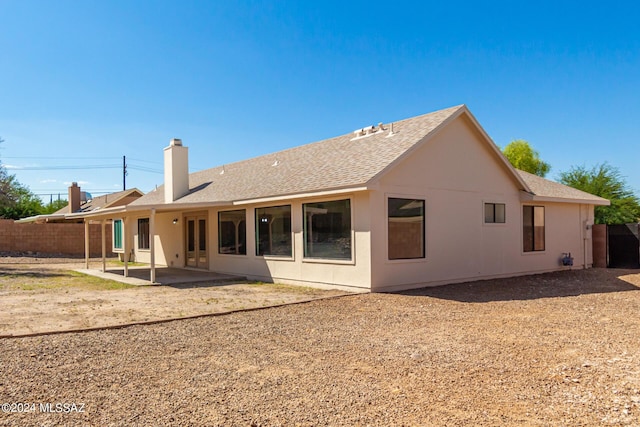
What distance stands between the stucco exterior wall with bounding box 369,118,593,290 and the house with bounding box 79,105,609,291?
0.10ft

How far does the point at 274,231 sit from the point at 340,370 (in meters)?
8.69

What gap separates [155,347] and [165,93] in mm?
14780

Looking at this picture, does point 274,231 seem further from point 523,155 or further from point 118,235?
point 523,155

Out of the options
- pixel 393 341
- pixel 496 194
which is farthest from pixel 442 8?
pixel 393 341

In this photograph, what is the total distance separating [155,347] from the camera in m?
6.06

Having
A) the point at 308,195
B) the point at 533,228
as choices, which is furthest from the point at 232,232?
the point at 533,228

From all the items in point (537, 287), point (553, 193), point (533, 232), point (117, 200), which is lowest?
point (537, 287)

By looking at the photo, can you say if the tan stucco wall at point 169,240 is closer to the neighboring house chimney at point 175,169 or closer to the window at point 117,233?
the neighboring house chimney at point 175,169

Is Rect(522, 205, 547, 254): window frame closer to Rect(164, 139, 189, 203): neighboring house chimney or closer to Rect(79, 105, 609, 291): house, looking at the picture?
Rect(79, 105, 609, 291): house

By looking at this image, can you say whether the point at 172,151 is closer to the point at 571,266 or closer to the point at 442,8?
the point at 442,8

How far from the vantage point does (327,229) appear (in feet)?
38.9

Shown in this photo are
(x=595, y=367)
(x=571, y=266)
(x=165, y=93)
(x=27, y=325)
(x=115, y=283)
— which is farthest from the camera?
(x=165, y=93)

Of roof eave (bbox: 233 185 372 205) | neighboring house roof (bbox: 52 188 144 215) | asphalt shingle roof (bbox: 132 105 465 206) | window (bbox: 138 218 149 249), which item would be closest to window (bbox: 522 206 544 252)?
asphalt shingle roof (bbox: 132 105 465 206)

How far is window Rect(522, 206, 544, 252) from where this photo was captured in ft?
49.5
